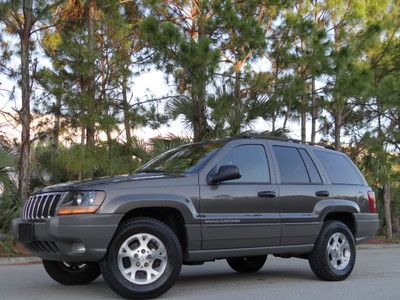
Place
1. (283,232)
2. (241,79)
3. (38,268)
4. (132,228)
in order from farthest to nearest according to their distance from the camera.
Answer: (241,79)
(38,268)
(283,232)
(132,228)

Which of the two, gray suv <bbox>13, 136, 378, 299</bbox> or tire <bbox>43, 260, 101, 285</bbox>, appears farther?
tire <bbox>43, 260, 101, 285</bbox>

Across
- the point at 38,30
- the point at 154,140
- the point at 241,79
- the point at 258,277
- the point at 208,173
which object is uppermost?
the point at 38,30

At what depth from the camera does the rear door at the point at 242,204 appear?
709cm

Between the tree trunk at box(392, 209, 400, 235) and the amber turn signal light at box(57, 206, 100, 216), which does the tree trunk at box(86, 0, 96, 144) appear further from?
the tree trunk at box(392, 209, 400, 235)

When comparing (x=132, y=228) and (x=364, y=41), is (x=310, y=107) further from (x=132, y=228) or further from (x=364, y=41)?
(x=132, y=228)

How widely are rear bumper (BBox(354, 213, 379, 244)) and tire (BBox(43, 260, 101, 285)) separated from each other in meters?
3.80

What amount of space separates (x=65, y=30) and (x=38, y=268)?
620cm

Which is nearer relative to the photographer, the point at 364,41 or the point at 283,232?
the point at 283,232

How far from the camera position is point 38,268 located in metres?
10.2

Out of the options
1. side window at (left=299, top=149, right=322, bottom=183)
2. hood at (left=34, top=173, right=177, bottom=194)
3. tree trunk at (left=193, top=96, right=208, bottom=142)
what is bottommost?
hood at (left=34, top=173, right=177, bottom=194)

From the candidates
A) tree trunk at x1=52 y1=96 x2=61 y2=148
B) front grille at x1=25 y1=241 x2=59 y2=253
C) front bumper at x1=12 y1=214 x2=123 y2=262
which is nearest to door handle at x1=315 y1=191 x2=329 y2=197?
front bumper at x1=12 y1=214 x2=123 y2=262

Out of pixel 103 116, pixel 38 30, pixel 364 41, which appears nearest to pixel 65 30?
pixel 38 30

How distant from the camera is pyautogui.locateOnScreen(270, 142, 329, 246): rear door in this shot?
780 cm

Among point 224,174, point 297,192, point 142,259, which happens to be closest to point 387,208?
point 297,192
